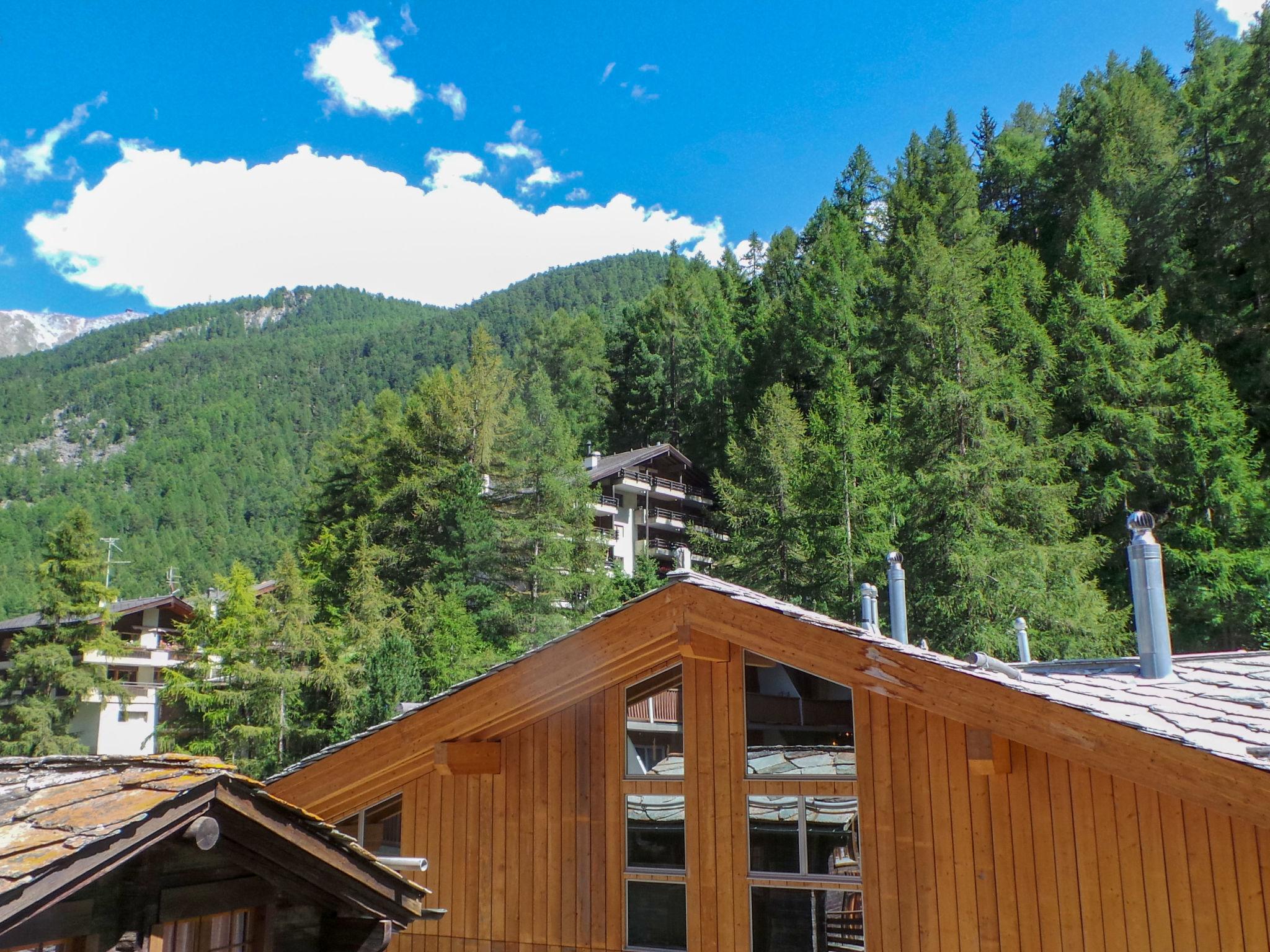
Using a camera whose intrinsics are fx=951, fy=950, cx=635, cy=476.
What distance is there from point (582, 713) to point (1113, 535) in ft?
98.6

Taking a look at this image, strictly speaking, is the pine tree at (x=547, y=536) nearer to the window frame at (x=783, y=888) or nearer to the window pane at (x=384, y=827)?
the window pane at (x=384, y=827)

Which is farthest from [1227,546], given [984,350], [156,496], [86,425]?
[86,425]

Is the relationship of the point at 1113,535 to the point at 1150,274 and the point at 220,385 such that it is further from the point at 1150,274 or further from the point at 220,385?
the point at 220,385

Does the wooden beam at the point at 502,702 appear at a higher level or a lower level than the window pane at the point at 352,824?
higher

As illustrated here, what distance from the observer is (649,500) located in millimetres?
51219

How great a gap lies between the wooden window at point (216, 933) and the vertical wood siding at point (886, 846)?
145 inches

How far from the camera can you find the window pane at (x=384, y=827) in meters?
8.74

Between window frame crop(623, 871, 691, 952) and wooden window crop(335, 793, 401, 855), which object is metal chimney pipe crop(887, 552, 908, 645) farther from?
wooden window crop(335, 793, 401, 855)

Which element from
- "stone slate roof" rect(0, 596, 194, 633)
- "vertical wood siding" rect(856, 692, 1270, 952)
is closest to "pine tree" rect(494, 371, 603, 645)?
"stone slate roof" rect(0, 596, 194, 633)

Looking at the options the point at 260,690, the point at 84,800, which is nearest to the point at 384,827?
the point at 84,800

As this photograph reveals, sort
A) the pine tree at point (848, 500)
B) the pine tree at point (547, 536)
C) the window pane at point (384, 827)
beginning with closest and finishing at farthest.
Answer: the window pane at point (384, 827)
the pine tree at point (848, 500)
the pine tree at point (547, 536)

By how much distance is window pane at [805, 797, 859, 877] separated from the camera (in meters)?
7.28

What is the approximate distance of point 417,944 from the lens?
834 cm

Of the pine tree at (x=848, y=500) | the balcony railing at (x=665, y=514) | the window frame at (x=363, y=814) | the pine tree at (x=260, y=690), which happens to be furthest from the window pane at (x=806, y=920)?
the balcony railing at (x=665, y=514)
